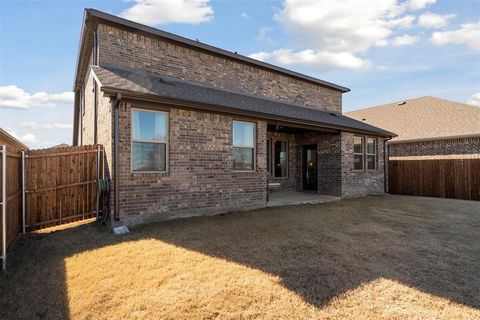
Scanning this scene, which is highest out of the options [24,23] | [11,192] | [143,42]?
[24,23]

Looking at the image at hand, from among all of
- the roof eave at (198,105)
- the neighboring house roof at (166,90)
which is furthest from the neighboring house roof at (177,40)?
the roof eave at (198,105)

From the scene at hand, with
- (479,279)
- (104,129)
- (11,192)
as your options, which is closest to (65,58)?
(104,129)

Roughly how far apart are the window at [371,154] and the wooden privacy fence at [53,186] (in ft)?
37.7

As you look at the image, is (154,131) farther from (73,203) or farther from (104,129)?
(73,203)

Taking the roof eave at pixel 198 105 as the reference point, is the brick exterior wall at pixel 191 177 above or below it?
below

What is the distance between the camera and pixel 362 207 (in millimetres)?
9617

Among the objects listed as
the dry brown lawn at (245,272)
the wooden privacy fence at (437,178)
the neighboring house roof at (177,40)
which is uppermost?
the neighboring house roof at (177,40)

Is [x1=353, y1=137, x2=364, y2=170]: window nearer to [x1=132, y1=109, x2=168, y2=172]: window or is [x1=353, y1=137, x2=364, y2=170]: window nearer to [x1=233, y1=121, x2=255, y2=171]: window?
[x1=233, y1=121, x2=255, y2=171]: window

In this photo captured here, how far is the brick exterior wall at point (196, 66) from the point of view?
8.42m

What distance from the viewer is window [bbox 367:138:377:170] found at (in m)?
13.3

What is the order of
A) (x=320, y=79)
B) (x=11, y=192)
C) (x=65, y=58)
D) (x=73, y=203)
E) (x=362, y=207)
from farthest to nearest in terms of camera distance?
(x=320, y=79) < (x=65, y=58) < (x=362, y=207) < (x=73, y=203) < (x=11, y=192)

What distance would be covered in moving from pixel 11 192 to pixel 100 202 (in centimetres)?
218

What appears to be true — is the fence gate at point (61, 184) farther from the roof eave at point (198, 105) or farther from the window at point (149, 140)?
the roof eave at point (198, 105)

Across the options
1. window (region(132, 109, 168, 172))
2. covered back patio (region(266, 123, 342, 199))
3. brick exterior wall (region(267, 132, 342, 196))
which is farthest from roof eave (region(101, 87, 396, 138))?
covered back patio (region(266, 123, 342, 199))
